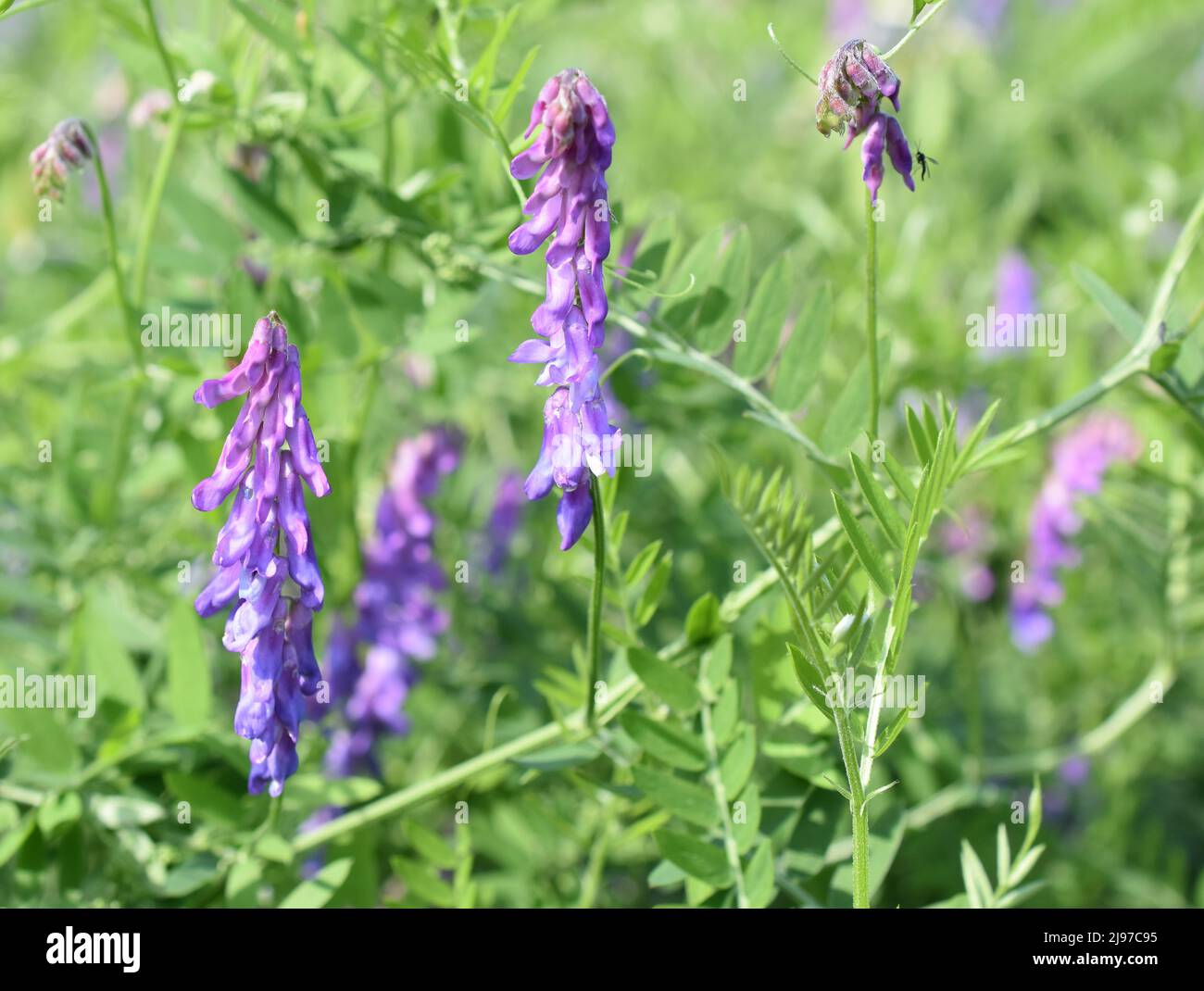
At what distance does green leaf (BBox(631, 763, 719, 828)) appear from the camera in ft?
3.89

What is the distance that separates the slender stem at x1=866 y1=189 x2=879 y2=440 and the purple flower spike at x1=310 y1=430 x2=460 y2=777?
0.68m

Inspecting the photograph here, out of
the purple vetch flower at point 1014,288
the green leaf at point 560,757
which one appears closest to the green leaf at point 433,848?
the green leaf at point 560,757

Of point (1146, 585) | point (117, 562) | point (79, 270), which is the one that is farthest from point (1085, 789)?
point (79, 270)

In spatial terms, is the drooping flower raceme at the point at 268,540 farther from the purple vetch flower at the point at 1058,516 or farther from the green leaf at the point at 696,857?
the purple vetch flower at the point at 1058,516

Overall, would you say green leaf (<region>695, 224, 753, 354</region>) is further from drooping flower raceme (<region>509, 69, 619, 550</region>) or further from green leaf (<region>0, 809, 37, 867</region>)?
green leaf (<region>0, 809, 37, 867</region>)

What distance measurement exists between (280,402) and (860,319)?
41.8 inches

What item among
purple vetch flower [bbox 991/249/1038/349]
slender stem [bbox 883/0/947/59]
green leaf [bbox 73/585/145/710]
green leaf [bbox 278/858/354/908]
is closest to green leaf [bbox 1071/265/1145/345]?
slender stem [bbox 883/0/947/59]

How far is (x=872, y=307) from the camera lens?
3.71 feet

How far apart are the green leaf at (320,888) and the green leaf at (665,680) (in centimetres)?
34

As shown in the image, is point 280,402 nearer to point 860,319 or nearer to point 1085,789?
point 860,319

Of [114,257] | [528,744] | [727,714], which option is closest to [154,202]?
[114,257]

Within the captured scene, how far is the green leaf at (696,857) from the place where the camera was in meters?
1.15

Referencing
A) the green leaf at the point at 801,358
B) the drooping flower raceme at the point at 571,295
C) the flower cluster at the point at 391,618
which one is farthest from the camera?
the flower cluster at the point at 391,618

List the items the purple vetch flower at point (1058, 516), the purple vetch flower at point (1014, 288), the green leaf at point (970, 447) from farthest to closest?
the purple vetch flower at point (1014, 288) < the purple vetch flower at point (1058, 516) < the green leaf at point (970, 447)
